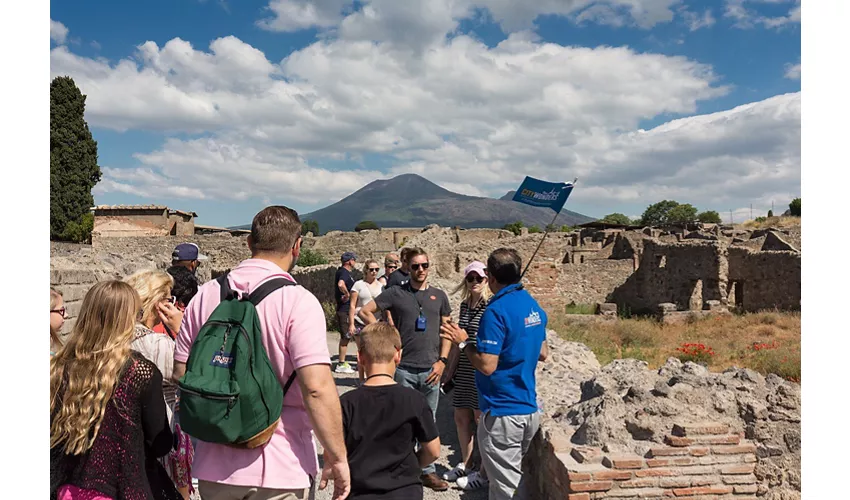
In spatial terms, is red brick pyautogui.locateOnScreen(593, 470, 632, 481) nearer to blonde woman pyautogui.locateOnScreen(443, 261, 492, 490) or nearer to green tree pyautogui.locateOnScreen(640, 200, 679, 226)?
blonde woman pyautogui.locateOnScreen(443, 261, 492, 490)

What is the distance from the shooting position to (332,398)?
2693 millimetres

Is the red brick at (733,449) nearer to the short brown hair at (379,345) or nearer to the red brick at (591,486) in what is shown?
the red brick at (591,486)

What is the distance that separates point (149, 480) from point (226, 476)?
1.82 feet

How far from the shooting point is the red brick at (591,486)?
13.8 ft

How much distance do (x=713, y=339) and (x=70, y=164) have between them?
32477mm

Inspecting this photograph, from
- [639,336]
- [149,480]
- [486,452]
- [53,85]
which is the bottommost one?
[639,336]

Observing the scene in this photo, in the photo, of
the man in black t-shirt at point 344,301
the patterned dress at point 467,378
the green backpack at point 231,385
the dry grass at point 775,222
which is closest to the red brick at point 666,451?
the patterned dress at point 467,378

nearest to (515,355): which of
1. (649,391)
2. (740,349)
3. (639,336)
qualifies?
(649,391)

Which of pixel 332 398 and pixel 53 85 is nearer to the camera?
pixel 332 398

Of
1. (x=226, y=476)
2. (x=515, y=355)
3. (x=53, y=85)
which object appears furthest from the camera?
(x=53, y=85)

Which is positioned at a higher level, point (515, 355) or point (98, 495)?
point (515, 355)

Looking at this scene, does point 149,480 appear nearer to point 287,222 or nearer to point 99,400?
point 99,400

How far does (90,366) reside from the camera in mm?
2754

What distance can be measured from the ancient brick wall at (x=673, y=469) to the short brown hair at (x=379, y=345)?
175cm
